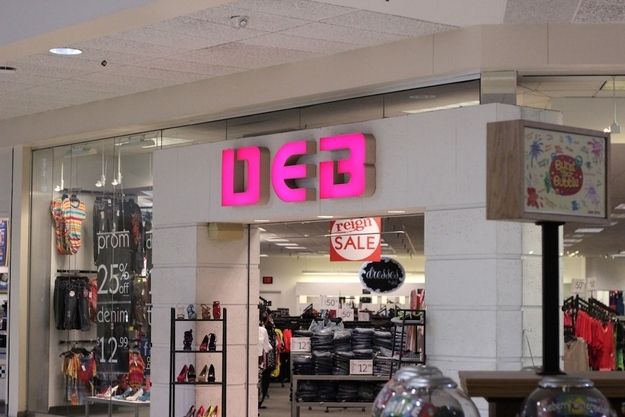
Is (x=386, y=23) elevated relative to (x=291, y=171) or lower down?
elevated

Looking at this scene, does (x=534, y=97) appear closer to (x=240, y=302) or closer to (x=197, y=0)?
(x=197, y=0)

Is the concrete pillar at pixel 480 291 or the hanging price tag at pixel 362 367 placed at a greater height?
the concrete pillar at pixel 480 291

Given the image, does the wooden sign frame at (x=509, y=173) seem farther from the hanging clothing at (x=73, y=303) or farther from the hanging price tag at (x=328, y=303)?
the hanging price tag at (x=328, y=303)

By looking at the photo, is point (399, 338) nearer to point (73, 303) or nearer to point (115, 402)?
point (115, 402)

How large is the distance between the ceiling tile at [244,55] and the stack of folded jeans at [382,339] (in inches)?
107

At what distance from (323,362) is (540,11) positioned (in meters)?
4.24

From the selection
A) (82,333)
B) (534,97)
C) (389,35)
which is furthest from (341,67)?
(82,333)

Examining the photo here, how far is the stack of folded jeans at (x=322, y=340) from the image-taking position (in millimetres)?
10016

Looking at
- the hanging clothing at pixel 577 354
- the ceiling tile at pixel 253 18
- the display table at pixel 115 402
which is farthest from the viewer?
the display table at pixel 115 402

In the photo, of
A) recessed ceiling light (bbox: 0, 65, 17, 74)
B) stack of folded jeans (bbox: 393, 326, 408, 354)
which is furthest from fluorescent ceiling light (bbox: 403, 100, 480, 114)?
recessed ceiling light (bbox: 0, 65, 17, 74)

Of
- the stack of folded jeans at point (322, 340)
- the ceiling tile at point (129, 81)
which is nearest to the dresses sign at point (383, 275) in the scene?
the stack of folded jeans at point (322, 340)

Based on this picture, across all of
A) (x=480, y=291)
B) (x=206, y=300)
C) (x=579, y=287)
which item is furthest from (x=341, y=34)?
(x=579, y=287)

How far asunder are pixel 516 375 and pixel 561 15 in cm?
478

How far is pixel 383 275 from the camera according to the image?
41.3ft
